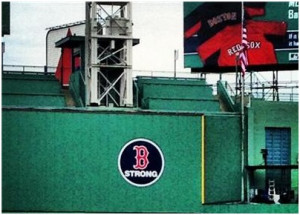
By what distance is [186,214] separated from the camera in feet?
111

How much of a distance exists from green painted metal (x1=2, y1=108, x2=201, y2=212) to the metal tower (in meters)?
3.72

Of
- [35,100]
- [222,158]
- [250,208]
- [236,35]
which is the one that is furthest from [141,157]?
[236,35]

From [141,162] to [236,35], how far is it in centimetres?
1332

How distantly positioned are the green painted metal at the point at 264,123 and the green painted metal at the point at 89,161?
10.9ft

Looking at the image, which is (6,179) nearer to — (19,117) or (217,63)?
(19,117)

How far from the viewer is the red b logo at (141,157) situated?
110 ft

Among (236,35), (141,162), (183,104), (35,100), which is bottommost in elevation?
(141,162)

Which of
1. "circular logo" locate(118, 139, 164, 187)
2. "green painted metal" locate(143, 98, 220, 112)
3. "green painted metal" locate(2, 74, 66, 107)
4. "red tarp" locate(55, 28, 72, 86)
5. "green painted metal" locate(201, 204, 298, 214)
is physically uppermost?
"red tarp" locate(55, 28, 72, 86)

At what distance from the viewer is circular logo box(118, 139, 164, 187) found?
110 ft

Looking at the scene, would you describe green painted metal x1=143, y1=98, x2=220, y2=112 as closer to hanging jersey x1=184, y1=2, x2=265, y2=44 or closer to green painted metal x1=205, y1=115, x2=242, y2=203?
green painted metal x1=205, y1=115, x2=242, y2=203

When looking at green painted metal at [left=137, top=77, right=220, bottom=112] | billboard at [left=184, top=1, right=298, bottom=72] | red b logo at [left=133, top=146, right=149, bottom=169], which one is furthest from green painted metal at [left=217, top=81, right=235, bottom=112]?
red b logo at [left=133, top=146, right=149, bottom=169]

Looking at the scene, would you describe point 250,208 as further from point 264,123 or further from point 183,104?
point 183,104

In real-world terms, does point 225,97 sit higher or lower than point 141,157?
higher

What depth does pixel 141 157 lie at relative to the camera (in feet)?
111
